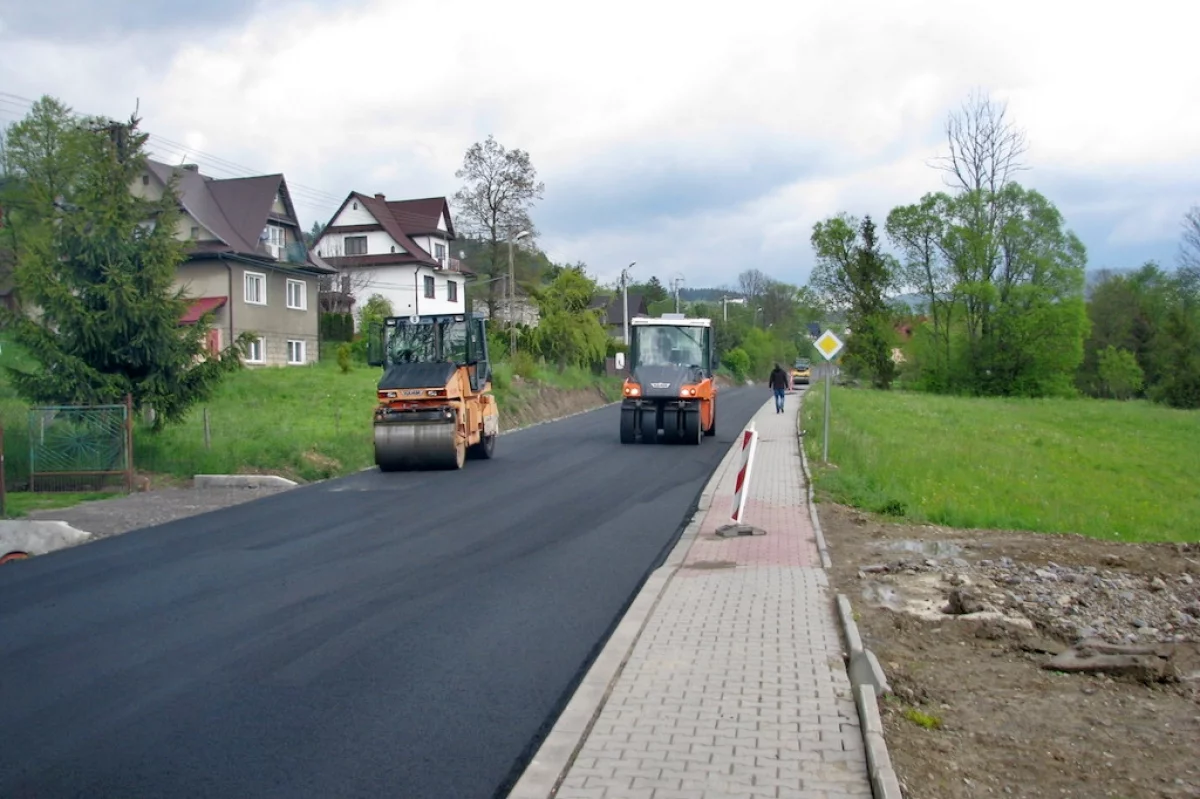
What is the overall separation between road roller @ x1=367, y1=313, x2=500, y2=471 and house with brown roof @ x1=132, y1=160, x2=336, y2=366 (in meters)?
18.9

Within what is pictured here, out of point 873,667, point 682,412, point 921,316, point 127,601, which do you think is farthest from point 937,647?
point 921,316

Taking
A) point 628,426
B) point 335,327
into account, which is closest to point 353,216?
point 335,327

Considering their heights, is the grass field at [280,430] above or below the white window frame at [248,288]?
below

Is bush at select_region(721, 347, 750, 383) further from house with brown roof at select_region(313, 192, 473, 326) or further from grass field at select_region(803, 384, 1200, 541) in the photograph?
grass field at select_region(803, 384, 1200, 541)

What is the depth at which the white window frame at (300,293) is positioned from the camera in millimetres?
44438

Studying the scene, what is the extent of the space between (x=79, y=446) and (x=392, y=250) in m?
45.8

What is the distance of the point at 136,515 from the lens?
49.8 feet

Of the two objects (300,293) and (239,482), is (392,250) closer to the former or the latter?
(300,293)

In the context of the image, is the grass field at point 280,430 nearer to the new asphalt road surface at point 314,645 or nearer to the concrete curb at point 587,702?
the new asphalt road surface at point 314,645

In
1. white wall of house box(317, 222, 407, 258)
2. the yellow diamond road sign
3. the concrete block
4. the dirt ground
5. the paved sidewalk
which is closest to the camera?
the paved sidewalk

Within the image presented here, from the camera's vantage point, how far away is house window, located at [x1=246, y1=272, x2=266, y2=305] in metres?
41.7

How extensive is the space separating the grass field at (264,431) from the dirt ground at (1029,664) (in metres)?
11.8

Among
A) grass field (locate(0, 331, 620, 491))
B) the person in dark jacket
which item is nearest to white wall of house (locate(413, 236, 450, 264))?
grass field (locate(0, 331, 620, 491))

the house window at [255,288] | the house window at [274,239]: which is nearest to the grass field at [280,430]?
the house window at [255,288]
